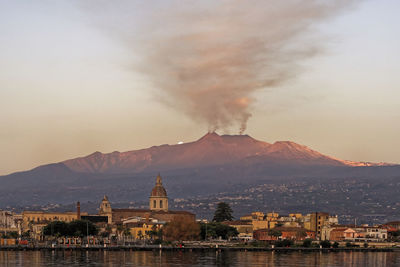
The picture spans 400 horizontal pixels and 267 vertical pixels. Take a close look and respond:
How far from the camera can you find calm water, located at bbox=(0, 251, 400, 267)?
115312 millimetres

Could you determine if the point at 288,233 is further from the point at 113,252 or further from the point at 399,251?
the point at 113,252

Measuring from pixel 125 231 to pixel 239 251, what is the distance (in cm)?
4855

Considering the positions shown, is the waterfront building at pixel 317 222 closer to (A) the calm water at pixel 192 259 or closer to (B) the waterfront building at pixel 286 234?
(B) the waterfront building at pixel 286 234

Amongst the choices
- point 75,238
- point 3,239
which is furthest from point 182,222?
point 3,239

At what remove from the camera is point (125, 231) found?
190 metres

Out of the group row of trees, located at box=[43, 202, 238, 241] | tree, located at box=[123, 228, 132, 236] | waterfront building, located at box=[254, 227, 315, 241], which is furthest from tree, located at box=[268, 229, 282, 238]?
tree, located at box=[123, 228, 132, 236]

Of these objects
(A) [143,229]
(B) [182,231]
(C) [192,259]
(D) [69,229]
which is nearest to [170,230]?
(B) [182,231]

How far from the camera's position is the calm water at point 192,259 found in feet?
378

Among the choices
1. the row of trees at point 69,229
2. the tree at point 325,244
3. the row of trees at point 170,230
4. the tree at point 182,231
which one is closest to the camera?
the tree at point 325,244

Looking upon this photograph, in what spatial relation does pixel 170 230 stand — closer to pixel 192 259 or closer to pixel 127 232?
pixel 127 232

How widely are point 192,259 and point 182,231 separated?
45.7 metres

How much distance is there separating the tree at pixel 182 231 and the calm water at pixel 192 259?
24624mm

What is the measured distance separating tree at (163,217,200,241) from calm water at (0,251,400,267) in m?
24.6

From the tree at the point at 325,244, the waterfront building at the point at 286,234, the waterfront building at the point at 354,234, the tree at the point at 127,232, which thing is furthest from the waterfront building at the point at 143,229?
the tree at the point at 325,244
